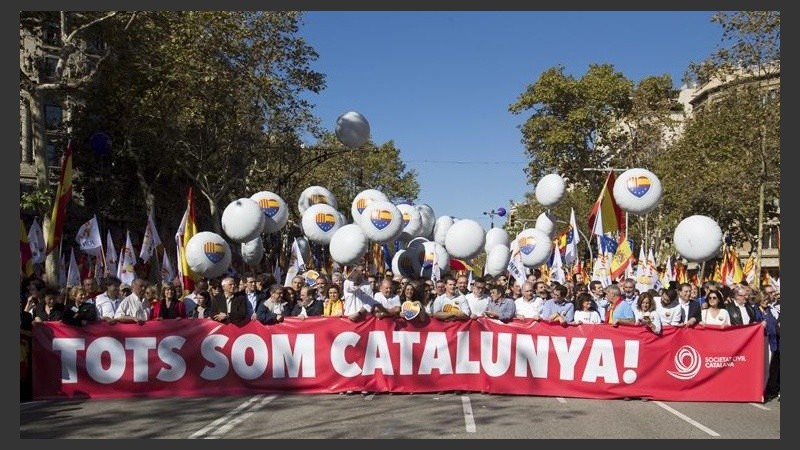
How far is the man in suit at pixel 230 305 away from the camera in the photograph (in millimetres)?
12641

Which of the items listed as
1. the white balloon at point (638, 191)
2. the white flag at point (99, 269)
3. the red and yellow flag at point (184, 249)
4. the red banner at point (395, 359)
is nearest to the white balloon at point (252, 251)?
the white flag at point (99, 269)

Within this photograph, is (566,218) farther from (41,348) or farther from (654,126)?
(41,348)

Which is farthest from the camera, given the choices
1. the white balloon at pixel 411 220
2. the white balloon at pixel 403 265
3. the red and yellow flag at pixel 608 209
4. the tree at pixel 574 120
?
the tree at pixel 574 120

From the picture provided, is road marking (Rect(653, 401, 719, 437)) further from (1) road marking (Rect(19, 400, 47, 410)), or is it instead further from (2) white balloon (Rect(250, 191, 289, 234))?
(2) white balloon (Rect(250, 191, 289, 234))

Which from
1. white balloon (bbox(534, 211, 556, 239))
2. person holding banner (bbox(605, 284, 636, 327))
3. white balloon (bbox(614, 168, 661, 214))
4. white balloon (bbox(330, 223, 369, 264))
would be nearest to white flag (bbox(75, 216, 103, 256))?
white balloon (bbox(330, 223, 369, 264))

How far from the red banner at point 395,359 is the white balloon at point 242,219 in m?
5.98

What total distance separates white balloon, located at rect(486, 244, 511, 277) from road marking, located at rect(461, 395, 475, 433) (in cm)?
1202

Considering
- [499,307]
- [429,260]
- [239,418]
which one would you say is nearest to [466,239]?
[429,260]

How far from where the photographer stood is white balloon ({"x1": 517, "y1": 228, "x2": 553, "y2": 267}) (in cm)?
2134

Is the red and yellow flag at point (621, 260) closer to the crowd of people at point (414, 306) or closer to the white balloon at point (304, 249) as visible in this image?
the crowd of people at point (414, 306)

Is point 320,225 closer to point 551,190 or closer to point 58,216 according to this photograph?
point 551,190

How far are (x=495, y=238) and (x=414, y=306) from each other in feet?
45.5

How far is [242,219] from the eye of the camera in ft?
60.4

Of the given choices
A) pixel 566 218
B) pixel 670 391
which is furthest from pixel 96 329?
pixel 566 218
